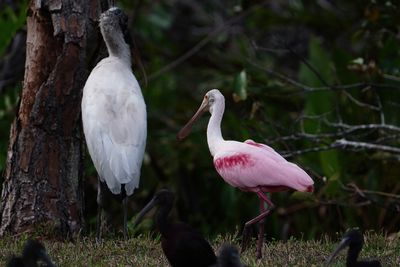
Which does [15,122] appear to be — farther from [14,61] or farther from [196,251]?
[14,61]

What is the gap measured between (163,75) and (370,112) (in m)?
4.60

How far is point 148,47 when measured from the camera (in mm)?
17594

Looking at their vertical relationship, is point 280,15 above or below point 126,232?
above

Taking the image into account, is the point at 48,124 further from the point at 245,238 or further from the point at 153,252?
the point at 245,238

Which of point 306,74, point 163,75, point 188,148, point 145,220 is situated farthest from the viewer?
point 163,75

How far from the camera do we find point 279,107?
593 inches

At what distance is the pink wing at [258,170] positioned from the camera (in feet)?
26.7

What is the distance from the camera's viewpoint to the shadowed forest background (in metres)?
12.0

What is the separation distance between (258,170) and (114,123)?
1.67 m

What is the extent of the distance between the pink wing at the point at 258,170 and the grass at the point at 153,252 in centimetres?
53

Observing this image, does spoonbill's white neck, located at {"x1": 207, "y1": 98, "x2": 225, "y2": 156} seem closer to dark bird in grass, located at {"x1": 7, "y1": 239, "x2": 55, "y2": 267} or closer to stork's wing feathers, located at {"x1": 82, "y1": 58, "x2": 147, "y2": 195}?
stork's wing feathers, located at {"x1": 82, "y1": 58, "x2": 147, "y2": 195}

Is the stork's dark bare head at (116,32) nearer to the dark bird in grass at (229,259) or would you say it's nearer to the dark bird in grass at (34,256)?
the dark bird in grass at (34,256)

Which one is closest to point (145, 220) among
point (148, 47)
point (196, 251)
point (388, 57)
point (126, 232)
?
point (126, 232)

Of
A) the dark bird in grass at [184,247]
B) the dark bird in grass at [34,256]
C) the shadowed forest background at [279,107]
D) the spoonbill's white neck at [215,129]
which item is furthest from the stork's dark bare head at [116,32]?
the dark bird in grass at [34,256]
